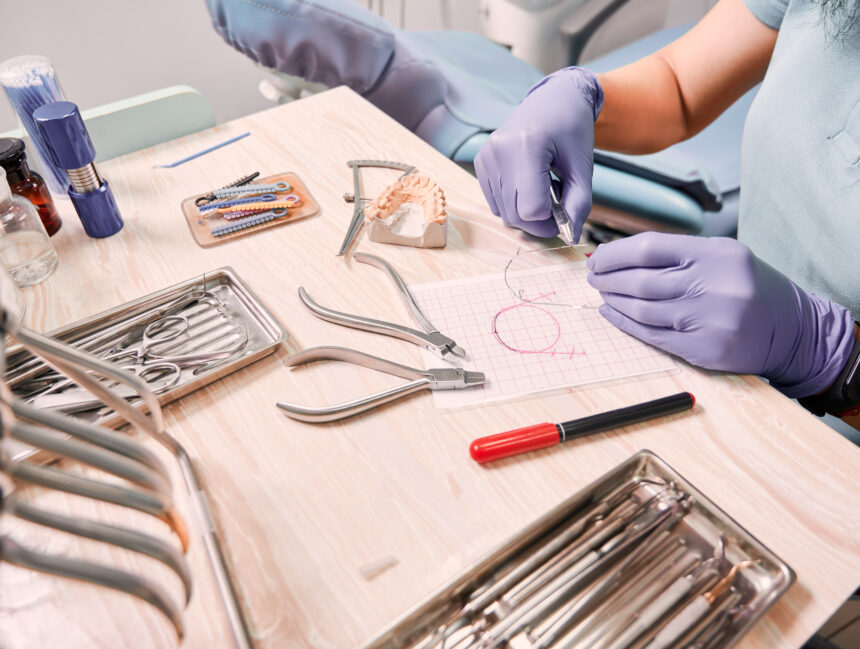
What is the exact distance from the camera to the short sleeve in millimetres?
849

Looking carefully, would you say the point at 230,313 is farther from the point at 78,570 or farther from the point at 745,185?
the point at 745,185

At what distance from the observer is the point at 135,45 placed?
1.70 m

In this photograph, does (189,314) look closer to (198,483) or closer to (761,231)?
(198,483)

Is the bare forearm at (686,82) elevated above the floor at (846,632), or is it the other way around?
the bare forearm at (686,82)

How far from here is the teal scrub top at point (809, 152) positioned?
73 cm

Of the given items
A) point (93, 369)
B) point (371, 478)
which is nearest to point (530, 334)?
point (371, 478)

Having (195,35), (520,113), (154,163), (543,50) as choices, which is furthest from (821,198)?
(195,35)

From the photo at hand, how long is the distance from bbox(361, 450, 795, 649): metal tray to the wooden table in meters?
0.02

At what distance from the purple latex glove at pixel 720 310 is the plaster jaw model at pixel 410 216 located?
198mm

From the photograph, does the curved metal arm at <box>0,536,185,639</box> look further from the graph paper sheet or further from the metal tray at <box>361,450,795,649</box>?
the graph paper sheet

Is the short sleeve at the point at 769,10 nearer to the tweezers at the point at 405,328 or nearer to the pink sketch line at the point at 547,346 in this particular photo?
the pink sketch line at the point at 547,346

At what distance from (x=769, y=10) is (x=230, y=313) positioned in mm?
911

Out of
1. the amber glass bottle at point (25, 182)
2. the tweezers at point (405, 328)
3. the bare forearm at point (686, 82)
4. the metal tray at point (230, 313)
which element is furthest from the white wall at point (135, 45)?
the tweezers at point (405, 328)

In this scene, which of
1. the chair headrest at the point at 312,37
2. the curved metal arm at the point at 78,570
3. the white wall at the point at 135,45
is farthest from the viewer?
the white wall at the point at 135,45
